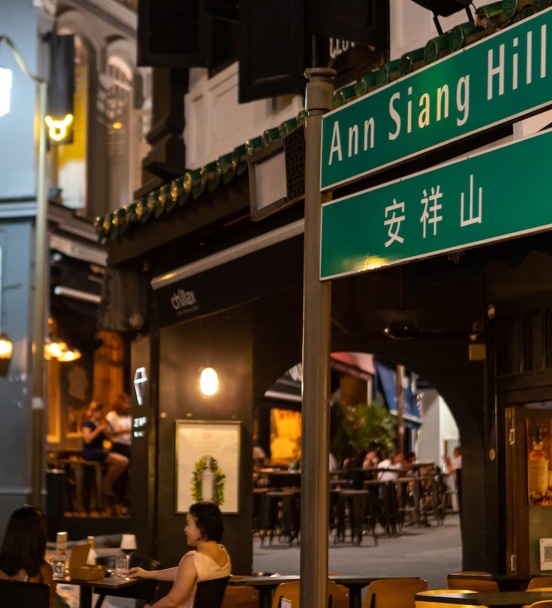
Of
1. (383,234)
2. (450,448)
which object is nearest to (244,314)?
(383,234)

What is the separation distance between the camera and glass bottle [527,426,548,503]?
11.6 metres

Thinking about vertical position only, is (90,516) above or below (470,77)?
below

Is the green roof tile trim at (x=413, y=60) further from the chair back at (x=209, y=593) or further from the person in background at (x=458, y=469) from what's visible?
the person in background at (x=458, y=469)

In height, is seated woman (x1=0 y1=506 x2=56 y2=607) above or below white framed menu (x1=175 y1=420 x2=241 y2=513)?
below

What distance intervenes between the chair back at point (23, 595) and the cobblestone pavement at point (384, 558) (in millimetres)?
5776

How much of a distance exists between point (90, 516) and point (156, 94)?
7675 millimetres

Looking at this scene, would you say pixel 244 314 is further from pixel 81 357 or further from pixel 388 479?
pixel 81 357

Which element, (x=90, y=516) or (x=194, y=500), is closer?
(x=194, y=500)

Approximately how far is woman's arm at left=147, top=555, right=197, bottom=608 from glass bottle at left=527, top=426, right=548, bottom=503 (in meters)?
4.87

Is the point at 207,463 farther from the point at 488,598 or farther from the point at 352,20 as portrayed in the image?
the point at 488,598

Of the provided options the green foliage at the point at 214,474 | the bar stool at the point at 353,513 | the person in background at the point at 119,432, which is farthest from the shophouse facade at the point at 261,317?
the person in background at the point at 119,432

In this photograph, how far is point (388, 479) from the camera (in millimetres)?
21812

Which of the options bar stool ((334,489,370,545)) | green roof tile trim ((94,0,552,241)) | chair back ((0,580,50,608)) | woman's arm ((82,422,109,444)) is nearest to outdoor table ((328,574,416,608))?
chair back ((0,580,50,608))

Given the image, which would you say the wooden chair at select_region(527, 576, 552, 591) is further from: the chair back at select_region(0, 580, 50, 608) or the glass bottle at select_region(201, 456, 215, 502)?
the glass bottle at select_region(201, 456, 215, 502)
